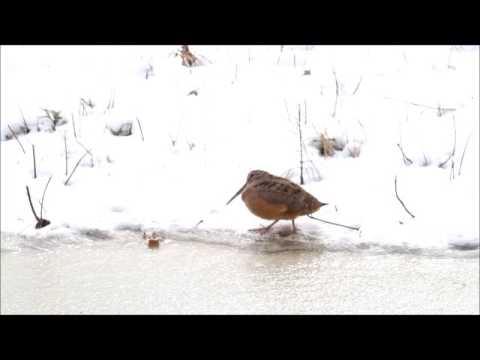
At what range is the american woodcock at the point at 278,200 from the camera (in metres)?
3.96

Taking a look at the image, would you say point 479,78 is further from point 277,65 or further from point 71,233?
point 71,233

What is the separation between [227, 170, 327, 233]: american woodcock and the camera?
3959 millimetres

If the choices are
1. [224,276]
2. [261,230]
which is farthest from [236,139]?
[224,276]

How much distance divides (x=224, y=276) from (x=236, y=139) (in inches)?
55.0

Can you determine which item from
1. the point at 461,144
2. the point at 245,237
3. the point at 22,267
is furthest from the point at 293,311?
the point at 461,144

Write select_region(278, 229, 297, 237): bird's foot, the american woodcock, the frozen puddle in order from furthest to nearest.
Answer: select_region(278, 229, 297, 237): bird's foot < the american woodcock < the frozen puddle

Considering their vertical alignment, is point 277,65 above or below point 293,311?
above

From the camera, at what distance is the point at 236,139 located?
15.8 feet

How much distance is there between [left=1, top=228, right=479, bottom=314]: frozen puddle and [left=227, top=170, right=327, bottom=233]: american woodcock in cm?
13

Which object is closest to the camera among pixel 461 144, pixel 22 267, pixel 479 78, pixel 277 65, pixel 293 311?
pixel 293 311

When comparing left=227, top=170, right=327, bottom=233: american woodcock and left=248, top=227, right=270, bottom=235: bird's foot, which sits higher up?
left=227, top=170, right=327, bottom=233: american woodcock

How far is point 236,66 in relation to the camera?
18.3 ft

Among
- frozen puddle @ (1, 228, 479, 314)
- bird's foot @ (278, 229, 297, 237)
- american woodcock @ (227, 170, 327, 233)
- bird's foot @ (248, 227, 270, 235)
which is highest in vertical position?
american woodcock @ (227, 170, 327, 233)

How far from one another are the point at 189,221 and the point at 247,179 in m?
0.36
